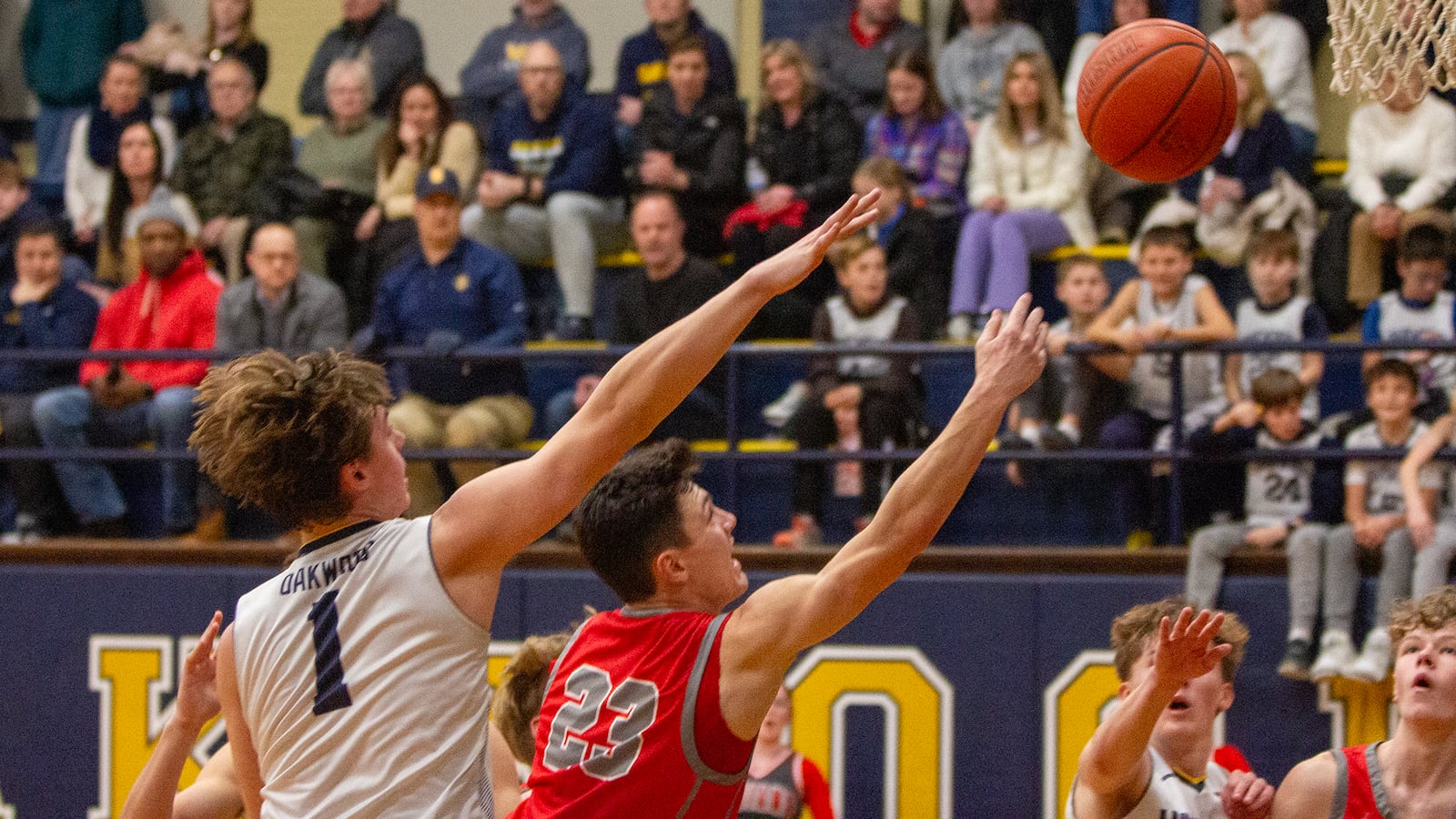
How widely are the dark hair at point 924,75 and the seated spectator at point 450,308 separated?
7.56 feet

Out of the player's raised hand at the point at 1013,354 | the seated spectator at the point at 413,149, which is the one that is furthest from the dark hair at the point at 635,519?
the seated spectator at the point at 413,149

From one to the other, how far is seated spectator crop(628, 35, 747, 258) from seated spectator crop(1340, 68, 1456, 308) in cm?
307

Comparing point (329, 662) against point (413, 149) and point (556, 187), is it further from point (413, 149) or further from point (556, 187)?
point (413, 149)

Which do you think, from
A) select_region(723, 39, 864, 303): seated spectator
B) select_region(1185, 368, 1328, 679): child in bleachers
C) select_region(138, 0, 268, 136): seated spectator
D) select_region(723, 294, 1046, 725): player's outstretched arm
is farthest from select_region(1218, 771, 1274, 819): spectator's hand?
select_region(138, 0, 268, 136): seated spectator

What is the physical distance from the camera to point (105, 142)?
31.6 ft

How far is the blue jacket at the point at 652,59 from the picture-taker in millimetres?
8836

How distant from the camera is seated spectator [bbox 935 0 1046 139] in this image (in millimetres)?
8633

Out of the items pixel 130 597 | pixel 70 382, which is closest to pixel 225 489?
pixel 130 597

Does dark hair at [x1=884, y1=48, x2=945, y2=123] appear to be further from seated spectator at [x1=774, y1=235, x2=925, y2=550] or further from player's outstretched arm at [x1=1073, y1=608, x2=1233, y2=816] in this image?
player's outstretched arm at [x1=1073, y1=608, x2=1233, y2=816]

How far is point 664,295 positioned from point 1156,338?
2.36 metres

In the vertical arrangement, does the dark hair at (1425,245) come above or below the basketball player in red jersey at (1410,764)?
above

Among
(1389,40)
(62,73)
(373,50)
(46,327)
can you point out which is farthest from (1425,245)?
(62,73)

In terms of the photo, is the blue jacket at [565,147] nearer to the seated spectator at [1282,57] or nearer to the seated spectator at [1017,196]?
the seated spectator at [1017,196]

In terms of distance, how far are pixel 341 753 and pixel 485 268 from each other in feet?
17.8
